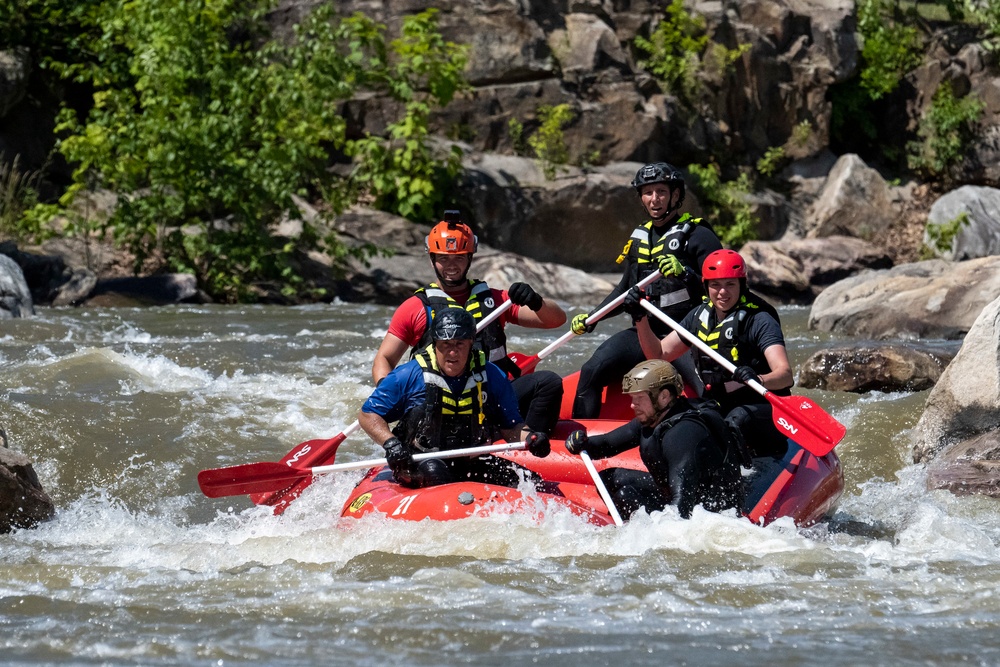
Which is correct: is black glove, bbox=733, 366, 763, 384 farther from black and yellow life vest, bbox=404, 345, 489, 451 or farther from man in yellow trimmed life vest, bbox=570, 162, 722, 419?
black and yellow life vest, bbox=404, 345, 489, 451

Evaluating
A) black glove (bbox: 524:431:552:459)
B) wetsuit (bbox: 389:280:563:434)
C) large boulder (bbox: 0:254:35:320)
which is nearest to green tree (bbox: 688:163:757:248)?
large boulder (bbox: 0:254:35:320)

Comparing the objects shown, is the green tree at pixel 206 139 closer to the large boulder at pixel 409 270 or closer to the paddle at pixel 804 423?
the large boulder at pixel 409 270

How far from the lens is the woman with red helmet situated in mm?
5762

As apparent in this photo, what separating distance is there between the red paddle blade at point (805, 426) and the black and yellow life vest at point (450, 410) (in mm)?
1299

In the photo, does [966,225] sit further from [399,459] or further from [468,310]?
[399,459]

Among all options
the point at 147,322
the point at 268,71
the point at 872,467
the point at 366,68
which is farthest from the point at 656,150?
the point at 872,467

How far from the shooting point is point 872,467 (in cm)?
743

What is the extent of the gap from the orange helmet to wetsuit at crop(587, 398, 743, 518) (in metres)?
1.14

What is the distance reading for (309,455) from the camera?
237 inches

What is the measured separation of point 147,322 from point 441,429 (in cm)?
704

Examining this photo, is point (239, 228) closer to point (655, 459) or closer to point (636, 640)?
point (655, 459)

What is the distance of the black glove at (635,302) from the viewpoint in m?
6.20

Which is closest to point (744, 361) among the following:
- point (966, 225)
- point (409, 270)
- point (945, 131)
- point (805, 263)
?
point (409, 270)

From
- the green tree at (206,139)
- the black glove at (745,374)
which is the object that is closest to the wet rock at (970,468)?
the black glove at (745,374)
